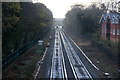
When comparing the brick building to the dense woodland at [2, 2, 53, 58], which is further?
the brick building

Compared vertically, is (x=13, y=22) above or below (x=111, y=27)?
below

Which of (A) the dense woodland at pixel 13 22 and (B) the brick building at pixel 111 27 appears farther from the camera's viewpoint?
(B) the brick building at pixel 111 27

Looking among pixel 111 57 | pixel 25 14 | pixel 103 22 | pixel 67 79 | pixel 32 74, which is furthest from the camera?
pixel 103 22

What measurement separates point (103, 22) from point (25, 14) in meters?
25.1

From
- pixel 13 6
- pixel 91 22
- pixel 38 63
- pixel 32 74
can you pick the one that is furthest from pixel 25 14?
pixel 91 22

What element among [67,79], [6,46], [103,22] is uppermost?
[103,22]

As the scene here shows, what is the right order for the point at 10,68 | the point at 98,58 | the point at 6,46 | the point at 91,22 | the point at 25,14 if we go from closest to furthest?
the point at 10,68, the point at 6,46, the point at 98,58, the point at 25,14, the point at 91,22

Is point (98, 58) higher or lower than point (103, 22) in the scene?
lower

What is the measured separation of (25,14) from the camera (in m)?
46.0

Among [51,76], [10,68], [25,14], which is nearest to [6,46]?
[10,68]

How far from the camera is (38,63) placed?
104 feet

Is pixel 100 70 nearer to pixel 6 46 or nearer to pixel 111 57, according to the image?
pixel 111 57

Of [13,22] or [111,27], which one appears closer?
[13,22]

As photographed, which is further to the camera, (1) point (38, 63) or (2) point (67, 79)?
(1) point (38, 63)
